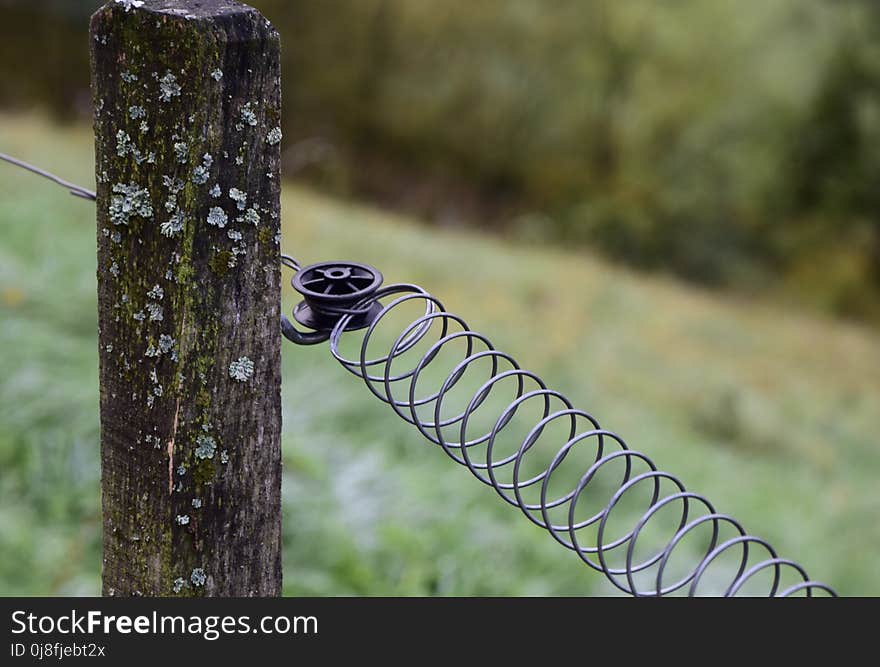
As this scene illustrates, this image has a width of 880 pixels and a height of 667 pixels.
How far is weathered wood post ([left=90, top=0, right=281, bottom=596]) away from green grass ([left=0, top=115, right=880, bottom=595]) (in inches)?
62.8

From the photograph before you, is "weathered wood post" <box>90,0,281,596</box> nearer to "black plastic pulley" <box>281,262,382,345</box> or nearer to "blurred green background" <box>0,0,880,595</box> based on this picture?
"black plastic pulley" <box>281,262,382,345</box>

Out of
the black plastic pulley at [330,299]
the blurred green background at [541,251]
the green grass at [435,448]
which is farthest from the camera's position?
the blurred green background at [541,251]

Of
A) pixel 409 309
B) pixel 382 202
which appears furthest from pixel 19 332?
pixel 382 202

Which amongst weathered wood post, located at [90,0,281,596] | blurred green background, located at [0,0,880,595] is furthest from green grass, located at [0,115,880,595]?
weathered wood post, located at [90,0,281,596]

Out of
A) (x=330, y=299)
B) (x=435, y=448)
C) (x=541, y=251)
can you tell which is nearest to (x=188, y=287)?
(x=330, y=299)

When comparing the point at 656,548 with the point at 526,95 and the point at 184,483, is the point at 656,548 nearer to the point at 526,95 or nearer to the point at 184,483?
the point at 184,483

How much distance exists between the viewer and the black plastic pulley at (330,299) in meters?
1.45

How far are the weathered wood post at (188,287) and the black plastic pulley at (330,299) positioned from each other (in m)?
0.10

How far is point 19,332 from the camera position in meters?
3.72

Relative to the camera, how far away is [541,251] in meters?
12.8

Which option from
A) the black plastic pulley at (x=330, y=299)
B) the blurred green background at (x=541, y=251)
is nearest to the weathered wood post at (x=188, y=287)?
the black plastic pulley at (x=330, y=299)

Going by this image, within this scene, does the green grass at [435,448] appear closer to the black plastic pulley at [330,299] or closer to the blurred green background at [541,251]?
the blurred green background at [541,251]
